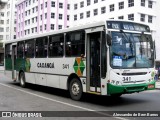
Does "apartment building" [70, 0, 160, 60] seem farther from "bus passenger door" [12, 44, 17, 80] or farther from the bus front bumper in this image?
the bus front bumper

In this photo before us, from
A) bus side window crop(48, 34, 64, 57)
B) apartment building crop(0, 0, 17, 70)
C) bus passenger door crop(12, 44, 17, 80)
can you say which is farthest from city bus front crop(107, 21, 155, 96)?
apartment building crop(0, 0, 17, 70)

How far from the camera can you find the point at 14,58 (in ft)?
60.0

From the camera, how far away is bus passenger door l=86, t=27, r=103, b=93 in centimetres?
1053

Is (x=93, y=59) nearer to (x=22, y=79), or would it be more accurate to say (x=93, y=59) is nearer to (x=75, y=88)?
(x=75, y=88)

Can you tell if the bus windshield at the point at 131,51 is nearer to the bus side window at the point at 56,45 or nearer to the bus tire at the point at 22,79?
the bus side window at the point at 56,45

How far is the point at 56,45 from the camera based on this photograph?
1327 centimetres

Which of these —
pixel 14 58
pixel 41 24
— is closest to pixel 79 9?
pixel 41 24

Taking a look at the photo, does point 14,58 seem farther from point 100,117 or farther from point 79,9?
point 79,9

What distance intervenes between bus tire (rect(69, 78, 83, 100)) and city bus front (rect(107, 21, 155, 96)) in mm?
1698

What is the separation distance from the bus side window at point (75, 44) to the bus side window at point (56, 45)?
55 cm

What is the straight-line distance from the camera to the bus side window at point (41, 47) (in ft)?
46.9

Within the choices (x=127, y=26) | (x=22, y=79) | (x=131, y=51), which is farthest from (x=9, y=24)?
(x=131, y=51)

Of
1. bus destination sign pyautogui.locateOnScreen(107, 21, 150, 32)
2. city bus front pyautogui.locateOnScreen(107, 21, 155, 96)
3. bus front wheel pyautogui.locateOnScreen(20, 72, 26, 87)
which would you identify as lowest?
bus front wheel pyautogui.locateOnScreen(20, 72, 26, 87)

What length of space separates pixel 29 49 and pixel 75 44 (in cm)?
519
